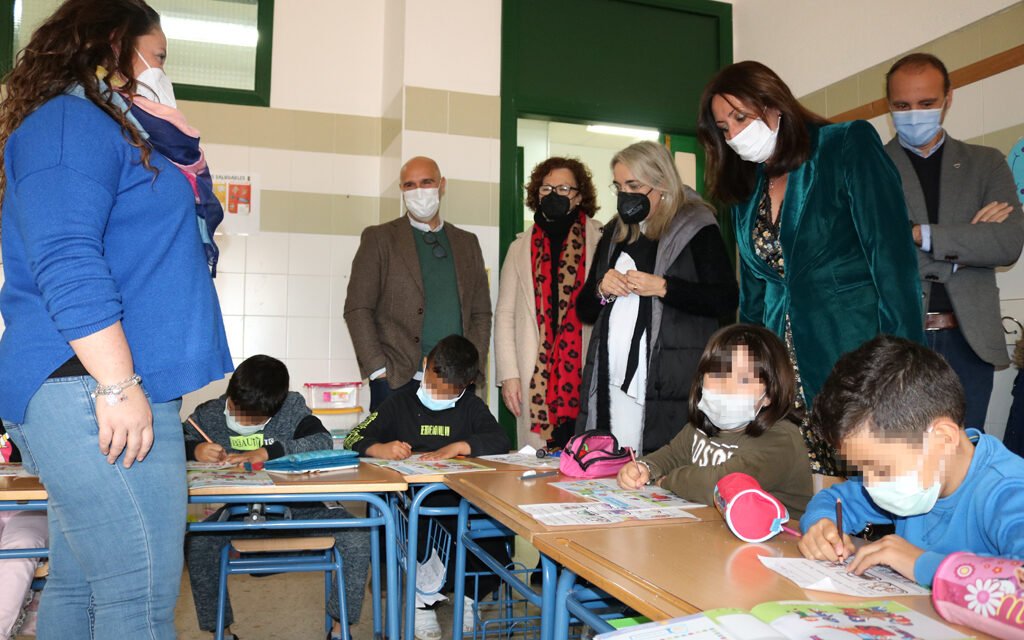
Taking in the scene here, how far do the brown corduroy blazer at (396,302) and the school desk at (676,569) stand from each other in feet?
7.08

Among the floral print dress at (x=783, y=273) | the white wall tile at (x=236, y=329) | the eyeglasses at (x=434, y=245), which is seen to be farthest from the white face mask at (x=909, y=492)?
the white wall tile at (x=236, y=329)

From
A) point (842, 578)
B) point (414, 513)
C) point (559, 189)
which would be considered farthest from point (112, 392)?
point (559, 189)

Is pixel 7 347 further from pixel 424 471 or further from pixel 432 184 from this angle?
pixel 432 184

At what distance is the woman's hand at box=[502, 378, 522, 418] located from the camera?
11.3 feet

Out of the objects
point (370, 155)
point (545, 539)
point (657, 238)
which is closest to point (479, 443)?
point (657, 238)

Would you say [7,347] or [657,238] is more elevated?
[657,238]

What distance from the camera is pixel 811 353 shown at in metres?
1.96

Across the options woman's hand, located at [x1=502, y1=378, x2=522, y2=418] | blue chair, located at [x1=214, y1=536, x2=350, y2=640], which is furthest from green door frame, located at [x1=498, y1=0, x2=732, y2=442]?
blue chair, located at [x1=214, y1=536, x2=350, y2=640]

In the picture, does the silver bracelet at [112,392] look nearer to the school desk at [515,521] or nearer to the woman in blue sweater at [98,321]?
the woman in blue sweater at [98,321]

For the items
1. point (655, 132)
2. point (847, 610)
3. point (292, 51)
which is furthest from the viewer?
point (655, 132)

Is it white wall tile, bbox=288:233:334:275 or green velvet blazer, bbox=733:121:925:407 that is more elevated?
white wall tile, bbox=288:233:334:275

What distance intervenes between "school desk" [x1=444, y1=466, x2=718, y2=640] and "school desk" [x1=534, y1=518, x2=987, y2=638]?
42 mm

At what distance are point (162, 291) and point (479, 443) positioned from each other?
1548mm

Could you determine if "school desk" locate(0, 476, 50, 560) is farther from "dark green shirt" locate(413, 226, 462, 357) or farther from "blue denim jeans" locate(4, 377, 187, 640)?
"dark green shirt" locate(413, 226, 462, 357)
